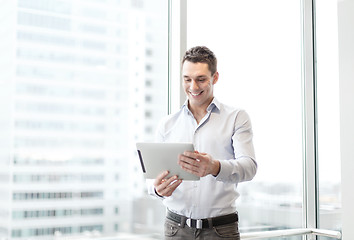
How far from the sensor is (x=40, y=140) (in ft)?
8.09

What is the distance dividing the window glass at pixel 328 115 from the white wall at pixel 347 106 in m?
0.22

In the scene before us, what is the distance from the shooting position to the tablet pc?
6.53ft

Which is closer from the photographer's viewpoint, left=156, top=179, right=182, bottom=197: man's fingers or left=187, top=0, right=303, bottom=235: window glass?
left=156, top=179, right=182, bottom=197: man's fingers

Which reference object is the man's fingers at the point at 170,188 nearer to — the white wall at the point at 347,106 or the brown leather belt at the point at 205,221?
the brown leather belt at the point at 205,221

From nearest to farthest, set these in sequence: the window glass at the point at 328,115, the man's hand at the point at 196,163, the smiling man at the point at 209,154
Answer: the man's hand at the point at 196,163 → the smiling man at the point at 209,154 → the window glass at the point at 328,115

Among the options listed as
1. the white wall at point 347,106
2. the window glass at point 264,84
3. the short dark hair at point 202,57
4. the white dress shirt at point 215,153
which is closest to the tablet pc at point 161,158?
the white dress shirt at point 215,153

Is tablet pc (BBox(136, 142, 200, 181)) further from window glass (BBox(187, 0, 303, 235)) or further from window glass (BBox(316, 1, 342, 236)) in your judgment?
window glass (BBox(316, 1, 342, 236))

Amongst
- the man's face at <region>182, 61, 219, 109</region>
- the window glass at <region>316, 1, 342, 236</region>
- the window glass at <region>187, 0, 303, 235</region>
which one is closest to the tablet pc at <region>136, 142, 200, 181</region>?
the man's face at <region>182, 61, 219, 109</region>

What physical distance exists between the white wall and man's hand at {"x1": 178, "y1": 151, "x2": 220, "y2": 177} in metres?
1.69

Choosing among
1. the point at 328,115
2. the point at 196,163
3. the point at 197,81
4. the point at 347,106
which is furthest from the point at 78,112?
the point at 328,115

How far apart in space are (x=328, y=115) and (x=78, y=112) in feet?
6.70

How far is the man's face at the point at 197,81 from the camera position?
7.50ft

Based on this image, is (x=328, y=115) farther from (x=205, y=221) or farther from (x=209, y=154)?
(x=205, y=221)

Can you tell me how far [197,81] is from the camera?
2295 millimetres
